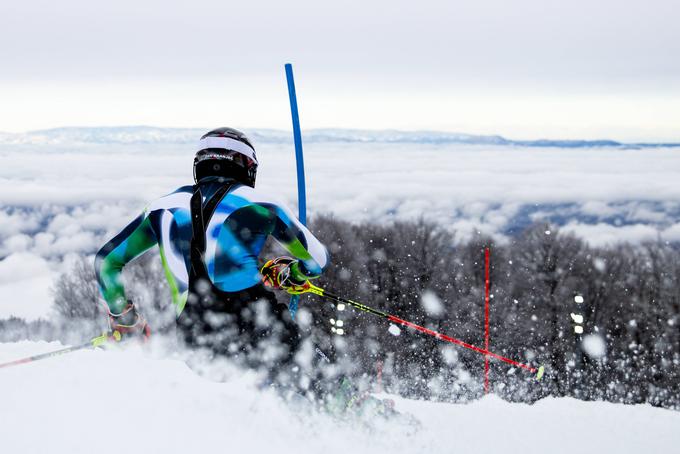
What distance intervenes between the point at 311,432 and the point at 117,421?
130 cm

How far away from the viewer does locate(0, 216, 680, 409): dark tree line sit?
43344mm

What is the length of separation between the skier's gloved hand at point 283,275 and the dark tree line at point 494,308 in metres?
34.7

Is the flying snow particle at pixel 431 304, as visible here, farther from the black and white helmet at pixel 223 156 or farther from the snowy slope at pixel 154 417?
the black and white helmet at pixel 223 156

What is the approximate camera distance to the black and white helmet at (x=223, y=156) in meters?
4.69

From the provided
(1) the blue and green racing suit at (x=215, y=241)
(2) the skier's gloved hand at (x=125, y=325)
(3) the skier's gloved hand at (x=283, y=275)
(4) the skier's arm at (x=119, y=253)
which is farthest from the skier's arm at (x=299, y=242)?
(2) the skier's gloved hand at (x=125, y=325)

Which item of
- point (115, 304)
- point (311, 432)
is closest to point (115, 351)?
point (115, 304)

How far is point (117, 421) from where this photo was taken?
148 inches

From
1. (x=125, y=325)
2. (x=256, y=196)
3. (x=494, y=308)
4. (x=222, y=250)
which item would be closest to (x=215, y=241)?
(x=222, y=250)

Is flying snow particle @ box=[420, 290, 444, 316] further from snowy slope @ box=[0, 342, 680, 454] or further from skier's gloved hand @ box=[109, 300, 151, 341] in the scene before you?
skier's gloved hand @ box=[109, 300, 151, 341]

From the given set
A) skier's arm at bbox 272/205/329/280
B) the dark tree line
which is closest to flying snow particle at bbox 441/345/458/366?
the dark tree line

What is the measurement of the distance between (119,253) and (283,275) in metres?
1.30

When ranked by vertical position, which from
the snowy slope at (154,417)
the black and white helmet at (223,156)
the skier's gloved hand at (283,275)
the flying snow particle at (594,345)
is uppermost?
the black and white helmet at (223,156)

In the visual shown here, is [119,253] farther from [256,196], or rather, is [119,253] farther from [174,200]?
[256,196]

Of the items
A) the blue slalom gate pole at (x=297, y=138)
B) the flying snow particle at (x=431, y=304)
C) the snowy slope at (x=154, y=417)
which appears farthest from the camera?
the flying snow particle at (x=431, y=304)
